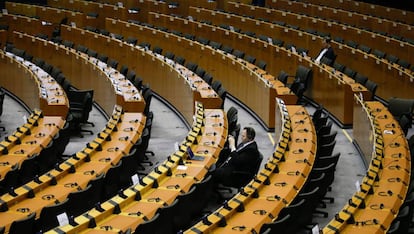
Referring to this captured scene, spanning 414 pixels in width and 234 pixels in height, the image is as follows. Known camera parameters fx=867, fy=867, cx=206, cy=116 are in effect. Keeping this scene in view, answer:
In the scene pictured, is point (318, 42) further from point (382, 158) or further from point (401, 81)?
point (382, 158)

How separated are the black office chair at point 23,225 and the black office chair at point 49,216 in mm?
191

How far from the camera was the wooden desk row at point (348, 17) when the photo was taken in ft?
63.8

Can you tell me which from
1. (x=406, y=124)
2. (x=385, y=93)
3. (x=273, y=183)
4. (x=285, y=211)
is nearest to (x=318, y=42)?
(x=385, y=93)

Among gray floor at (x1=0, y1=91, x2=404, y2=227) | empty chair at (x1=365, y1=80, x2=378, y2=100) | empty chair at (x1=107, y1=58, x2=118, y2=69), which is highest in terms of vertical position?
empty chair at (x1=365, y1=80, x2=378, y2=100)

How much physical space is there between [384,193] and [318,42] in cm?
938

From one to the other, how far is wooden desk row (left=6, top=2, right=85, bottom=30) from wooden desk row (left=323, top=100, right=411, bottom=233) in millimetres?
10484

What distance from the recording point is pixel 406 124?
13219 mm

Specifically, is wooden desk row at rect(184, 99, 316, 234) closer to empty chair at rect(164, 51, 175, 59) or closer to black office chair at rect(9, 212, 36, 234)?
black office chair at rect(9, 212, 36, 234)

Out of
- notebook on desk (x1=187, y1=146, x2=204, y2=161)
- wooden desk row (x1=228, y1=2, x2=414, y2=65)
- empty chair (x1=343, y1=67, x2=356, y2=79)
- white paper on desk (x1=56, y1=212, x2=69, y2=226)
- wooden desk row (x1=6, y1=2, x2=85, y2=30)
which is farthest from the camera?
wooden desk row (x1=6, y1=2, x2=85, y2=30)

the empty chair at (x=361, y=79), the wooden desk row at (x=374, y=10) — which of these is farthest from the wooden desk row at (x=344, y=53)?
the wooden desk row at (x=374, y=10)

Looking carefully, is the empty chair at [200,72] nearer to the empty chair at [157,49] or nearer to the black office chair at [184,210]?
the empty chair at [157,49]

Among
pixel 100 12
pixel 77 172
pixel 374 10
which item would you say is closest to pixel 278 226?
pixel 77 172

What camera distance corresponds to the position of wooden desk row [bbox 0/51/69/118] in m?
14.2

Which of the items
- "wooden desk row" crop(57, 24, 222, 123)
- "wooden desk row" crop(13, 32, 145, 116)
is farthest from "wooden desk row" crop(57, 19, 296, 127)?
"wooden desk row" crop(13, 32, 145, 116)
